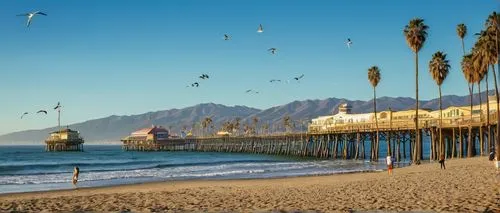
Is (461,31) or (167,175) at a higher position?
(461,31)

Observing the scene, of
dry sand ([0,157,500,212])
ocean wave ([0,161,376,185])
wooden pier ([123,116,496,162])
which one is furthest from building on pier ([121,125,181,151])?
dry sand ([0,157,500,212])

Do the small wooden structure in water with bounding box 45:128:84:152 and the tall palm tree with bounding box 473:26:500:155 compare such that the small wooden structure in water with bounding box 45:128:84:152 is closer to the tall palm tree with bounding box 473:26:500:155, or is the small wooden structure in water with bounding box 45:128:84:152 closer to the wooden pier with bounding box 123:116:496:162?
the wooden pier with bounding box 123:116:496:162

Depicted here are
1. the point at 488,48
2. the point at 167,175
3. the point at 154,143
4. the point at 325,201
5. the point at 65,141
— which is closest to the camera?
the point at 325,201

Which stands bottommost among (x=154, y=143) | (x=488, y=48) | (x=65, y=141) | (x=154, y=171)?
(x=154, y=171)

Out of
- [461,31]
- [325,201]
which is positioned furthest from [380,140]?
[325,201]

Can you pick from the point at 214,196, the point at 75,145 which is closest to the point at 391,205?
the point at 214,196

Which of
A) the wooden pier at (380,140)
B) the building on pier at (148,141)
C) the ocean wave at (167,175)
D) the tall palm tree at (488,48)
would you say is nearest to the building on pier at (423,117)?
the wooden pier at (380,140)

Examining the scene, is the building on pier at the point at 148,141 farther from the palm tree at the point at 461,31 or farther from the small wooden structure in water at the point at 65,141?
the palm tree at the point at 461,31

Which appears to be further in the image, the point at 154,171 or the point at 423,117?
the point at 423,117

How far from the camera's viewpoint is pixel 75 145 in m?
141

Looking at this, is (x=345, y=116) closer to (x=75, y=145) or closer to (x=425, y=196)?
(x=425, y=196)

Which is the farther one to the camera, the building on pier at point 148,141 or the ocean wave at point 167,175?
the building on pier at point 148,141

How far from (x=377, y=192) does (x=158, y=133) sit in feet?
514

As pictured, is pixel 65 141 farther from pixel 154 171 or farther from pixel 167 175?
pixel 167 175
